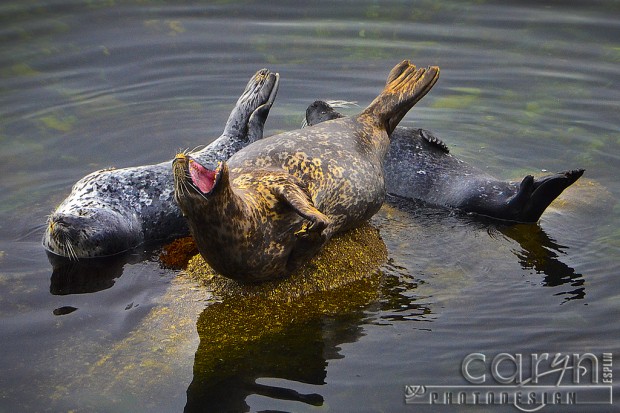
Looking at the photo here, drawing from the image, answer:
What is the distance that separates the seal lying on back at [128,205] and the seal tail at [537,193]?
239cm

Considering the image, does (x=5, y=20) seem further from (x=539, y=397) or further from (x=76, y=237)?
(x=539, y=397)

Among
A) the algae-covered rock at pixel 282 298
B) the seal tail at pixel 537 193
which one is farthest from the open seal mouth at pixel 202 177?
the seal tail at pixel 537 193

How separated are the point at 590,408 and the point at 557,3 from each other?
7749 millimetres

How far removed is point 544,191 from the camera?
7.29 metres

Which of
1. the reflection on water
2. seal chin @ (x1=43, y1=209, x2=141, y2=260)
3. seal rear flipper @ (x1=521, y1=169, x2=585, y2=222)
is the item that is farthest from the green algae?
seal rear flipper @ (x1=521, y1=169, x2=585, y2=222)

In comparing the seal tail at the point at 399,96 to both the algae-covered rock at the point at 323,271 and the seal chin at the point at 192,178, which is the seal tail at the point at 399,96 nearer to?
the algae-covered rock at the point at 323,271

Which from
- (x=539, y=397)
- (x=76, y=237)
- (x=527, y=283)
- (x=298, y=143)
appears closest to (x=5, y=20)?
(x=76, y=237)

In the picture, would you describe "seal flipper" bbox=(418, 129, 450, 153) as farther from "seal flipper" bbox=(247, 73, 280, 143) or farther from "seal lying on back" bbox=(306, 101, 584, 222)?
"seal flipper" bbox=(247, 73, 280, 143)

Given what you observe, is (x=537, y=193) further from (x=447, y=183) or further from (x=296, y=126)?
(x=296, y=126)

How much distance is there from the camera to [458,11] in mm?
11797

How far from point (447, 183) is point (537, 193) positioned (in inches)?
35.2

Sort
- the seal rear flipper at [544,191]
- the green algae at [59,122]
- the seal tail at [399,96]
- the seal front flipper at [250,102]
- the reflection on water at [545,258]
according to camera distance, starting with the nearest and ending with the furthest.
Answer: the reflection on water at [545,258] → the seal rear flipper at [544,191] → the seal tail at [399,96] → the seal front flipper at [250,102] → the green algae at [59,122]

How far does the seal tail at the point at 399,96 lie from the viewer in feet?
24.7

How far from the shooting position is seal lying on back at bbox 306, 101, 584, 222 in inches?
292
